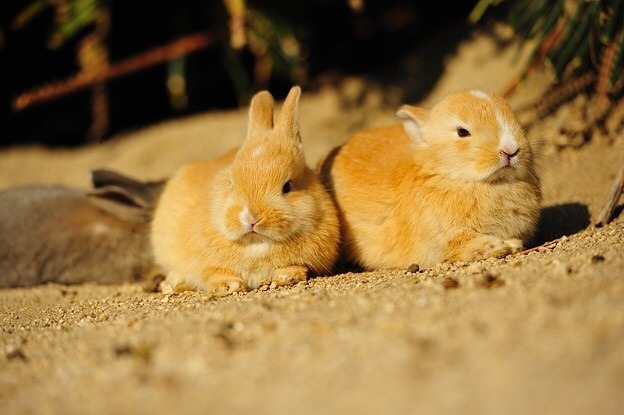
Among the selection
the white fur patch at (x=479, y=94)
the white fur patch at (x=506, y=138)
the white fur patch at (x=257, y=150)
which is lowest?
the white fur patch at (x=257, y=150)

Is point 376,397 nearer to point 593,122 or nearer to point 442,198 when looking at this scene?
point 442,198

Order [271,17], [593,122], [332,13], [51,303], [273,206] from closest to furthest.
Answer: [273,206], [51,303], [593,122], [271,17], [332,13]

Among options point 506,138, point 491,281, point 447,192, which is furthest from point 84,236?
point 491,281

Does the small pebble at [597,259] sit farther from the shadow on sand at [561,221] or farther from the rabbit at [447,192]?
the shadow on sand at [561,221]

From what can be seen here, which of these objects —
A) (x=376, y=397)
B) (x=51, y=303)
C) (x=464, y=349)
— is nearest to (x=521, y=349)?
(x=464, y=349)

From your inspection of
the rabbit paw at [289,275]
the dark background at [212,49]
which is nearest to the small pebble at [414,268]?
the rabbit paw at [289,275]

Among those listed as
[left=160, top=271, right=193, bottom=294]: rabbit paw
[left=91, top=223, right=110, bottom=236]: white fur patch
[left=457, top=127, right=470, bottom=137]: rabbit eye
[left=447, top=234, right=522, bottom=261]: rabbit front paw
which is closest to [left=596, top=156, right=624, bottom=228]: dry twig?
→ [left=447, top=234, right=522, bottom=261]: rabbit front paw

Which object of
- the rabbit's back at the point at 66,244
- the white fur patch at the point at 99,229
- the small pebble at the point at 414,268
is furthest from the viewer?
the white fur patch at the point at 99,229
